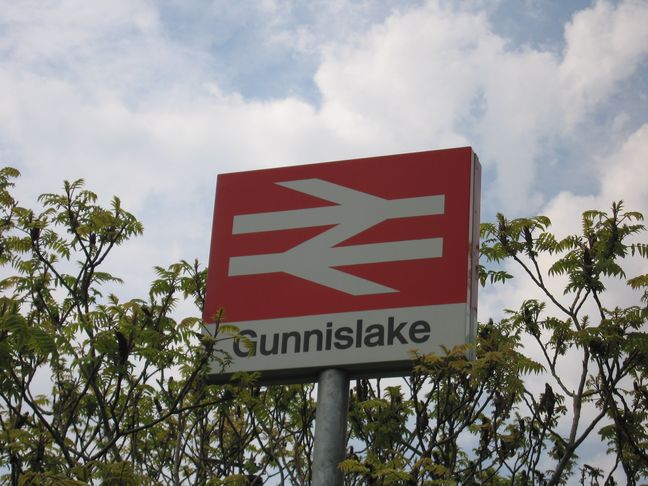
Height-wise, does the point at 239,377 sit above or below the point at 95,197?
below

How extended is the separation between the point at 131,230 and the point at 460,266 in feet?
14.8

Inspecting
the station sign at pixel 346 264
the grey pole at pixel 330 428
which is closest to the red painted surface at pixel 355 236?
the station sign at pixel 346 264

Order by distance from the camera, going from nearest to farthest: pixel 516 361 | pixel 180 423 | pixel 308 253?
1. pixel 308 253
2. pixel 516 361
3. pixel 180 423

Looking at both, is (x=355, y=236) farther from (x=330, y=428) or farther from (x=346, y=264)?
(x=330, y=428)

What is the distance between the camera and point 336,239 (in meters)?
9.10

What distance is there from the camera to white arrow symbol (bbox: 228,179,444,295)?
8.84 m

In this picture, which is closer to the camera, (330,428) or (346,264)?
(330,428)

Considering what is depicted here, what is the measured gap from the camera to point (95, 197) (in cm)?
1143

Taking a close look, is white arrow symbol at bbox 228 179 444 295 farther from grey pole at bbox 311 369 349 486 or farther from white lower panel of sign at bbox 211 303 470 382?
grey pole at bbox 311 369 349 486

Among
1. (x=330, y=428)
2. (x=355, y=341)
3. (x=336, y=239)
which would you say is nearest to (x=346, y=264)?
(x=336, y=239)

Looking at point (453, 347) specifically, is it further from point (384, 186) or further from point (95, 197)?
point (95, 197)

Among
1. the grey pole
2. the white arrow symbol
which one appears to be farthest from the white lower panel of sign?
the white arrow symbol

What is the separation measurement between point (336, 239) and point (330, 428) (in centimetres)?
191

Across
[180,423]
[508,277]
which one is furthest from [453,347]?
[180,423]
